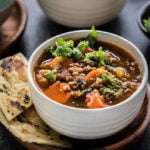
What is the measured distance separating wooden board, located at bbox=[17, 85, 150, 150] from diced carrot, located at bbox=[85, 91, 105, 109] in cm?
17

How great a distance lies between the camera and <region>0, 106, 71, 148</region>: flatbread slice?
1.66 meters

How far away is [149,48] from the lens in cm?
228

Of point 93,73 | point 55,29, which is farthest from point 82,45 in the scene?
point 55,29

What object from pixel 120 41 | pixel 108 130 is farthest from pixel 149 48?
pixel 108 130

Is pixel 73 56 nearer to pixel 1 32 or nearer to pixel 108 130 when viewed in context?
pixel 108 130

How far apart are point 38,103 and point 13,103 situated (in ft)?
0.51

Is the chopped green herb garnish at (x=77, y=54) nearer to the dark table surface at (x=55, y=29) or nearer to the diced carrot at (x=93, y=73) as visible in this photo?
the diced carrot at (x=93, y=73)

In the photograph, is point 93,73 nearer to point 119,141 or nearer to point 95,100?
point 95,100

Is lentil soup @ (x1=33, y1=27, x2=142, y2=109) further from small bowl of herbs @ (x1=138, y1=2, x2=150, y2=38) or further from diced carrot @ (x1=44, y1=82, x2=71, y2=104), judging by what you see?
small bowl of herbs @ (x1=138, y1=2, x2=150, y2=38)

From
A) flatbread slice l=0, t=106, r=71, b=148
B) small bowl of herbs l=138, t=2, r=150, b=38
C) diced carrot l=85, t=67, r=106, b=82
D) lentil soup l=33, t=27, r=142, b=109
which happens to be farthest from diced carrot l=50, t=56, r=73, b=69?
small bowl of herbs l=138, t=2, r=150, b=38

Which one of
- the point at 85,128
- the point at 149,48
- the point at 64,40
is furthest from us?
the point at 149,48

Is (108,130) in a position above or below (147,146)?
above

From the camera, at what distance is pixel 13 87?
1862mm

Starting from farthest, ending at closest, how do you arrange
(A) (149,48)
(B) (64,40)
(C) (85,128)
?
(A) (149,48)
(B) (64,40)
(C) (85,128)
